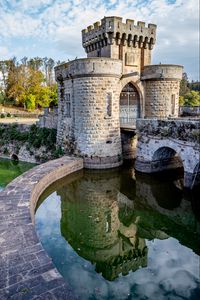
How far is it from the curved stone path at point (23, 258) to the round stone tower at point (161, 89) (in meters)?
10.7

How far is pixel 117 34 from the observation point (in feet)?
51.6

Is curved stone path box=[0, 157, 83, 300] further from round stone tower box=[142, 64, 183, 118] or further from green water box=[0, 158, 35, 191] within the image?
round stone tower box=[142, 64, 183, 118]

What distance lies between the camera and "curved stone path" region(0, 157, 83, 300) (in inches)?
187

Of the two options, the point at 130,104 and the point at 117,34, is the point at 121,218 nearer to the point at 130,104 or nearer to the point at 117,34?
the point at 130,104

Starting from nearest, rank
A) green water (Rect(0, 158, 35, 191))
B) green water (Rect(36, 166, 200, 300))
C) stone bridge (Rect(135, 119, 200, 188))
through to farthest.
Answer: green water (Rect(36, 166, 200, 300)), stone bridge (Rect(135, 119, 200, 188)), green water (Rect(0, 158, 35, 191))

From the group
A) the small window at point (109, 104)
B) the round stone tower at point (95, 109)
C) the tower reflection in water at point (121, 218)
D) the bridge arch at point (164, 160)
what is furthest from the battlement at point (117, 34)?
the tower reflection in water at point (121, 218)

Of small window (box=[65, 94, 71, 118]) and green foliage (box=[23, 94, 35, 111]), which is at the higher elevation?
green foliage (box=[23, 94, 35, 111])

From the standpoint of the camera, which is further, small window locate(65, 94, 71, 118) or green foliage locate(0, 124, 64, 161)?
green foliage locate(0, 124, 64, 161)

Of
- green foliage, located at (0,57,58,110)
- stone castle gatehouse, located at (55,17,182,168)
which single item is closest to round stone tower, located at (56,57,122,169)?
stone castle gatehouse, located at (55,17,182,168)

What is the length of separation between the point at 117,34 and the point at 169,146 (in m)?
7.84

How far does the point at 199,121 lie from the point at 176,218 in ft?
14.1

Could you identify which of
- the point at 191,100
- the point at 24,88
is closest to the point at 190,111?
the point at 191,100

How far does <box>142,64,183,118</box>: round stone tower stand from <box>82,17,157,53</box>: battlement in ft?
6.09

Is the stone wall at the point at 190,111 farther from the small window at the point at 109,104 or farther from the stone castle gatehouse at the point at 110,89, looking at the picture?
the small window at the point at 109,104
